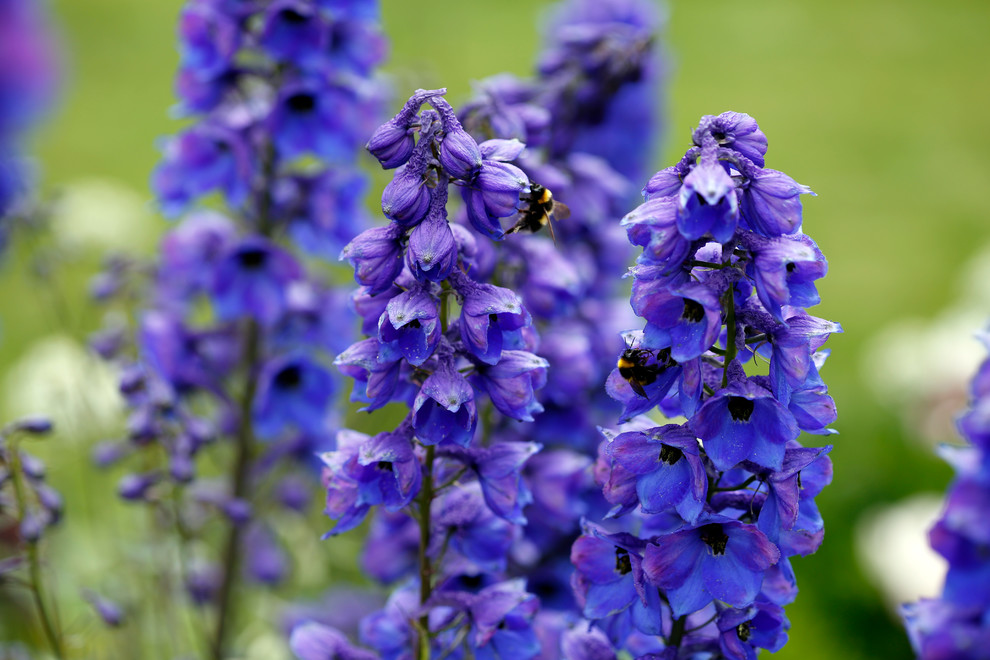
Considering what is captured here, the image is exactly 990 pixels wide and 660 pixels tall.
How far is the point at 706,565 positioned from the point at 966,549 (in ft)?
0.86

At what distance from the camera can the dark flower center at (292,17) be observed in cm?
189

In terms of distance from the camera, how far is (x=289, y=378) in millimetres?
2076

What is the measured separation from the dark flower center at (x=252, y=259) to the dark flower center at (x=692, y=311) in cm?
112

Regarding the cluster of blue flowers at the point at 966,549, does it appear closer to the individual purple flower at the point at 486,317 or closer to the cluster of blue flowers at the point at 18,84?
the individual purple flower at the point at 486,317

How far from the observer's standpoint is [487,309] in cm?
114

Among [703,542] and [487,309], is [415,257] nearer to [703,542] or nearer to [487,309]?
[487,309]

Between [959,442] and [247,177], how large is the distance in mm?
2268

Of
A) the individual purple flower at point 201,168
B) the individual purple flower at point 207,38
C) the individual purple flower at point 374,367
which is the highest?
the individual purple flower at point 207,38

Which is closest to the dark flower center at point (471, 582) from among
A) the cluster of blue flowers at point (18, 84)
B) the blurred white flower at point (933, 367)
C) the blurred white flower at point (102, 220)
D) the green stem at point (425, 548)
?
the green stem at point (425, 548)

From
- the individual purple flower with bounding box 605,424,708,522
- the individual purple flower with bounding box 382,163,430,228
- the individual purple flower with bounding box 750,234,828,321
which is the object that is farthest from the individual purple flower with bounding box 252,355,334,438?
the individual purple flower with bounding box 750,234,828,321

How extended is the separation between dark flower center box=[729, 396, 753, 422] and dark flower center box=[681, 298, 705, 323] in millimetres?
96

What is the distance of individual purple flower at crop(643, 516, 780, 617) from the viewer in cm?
107

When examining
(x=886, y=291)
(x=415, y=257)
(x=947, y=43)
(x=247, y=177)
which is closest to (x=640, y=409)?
(x=415, y=257)

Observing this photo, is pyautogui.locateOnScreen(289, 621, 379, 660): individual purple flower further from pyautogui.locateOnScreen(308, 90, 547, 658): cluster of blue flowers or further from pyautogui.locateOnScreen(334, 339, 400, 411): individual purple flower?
pyautogui.locateOnScreen(334, 339, 400, 411): individual purple flower
